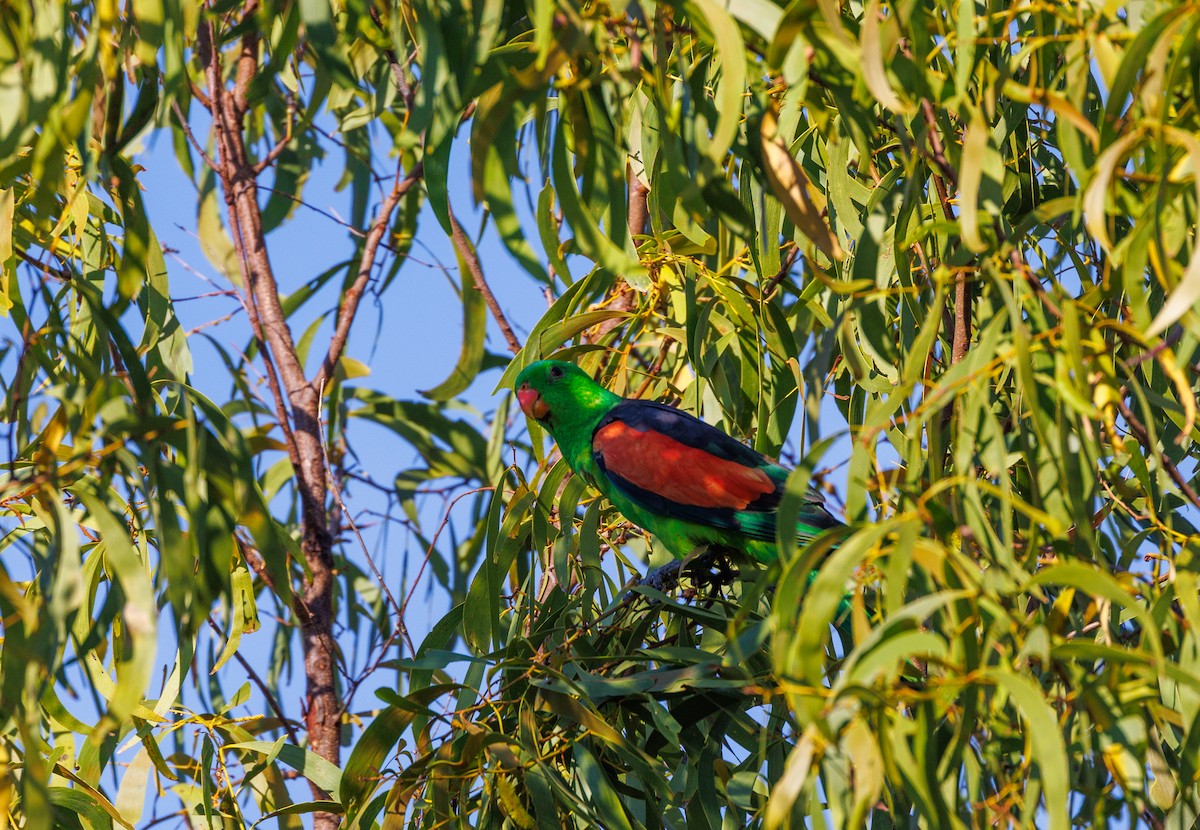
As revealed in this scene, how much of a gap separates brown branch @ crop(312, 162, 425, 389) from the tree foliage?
61 cm

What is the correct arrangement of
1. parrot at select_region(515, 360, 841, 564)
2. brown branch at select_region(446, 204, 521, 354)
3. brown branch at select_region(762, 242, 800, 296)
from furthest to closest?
brown branch at select_region(446, 204, 521, 354), parrot at select_region(515, 360, 841, 564), brown branch at select_region(762, 242, 800, 296)

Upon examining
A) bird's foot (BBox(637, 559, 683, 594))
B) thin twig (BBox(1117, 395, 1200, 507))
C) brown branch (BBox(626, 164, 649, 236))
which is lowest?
thin twig (BBox(1117, 395, 1200, 507))

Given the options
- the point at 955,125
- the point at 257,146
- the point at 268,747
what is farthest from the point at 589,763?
the point at 257,146

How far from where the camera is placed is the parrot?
113 inches

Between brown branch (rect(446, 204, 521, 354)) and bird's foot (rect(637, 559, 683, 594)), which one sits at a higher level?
brown branch (rect(446, 204, 521, 354))

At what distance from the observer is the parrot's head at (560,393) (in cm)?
318

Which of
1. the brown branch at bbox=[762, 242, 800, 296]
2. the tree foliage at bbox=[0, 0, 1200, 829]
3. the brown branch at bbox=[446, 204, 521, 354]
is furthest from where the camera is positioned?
the brown branch at bbox=[446, 204, 521, 354]

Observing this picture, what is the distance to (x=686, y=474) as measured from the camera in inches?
114

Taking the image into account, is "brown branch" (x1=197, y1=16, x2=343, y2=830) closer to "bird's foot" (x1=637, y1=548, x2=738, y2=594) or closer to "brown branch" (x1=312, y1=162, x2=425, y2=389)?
"brown branch" (x1=312, y1=162, x2=425, y2=389)

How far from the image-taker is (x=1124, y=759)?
1514mm

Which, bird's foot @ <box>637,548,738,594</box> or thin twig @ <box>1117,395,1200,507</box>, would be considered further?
bird's foot @ <box>637,548,738,594</box>

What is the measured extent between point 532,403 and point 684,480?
1.69 feet

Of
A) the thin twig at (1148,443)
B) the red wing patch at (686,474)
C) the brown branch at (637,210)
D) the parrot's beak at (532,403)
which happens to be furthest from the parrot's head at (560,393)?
the thin twig at (1148,443)

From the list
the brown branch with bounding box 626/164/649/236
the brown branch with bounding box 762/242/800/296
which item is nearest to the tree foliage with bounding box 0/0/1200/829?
the brown branch with bounding box 762/242/800/296
